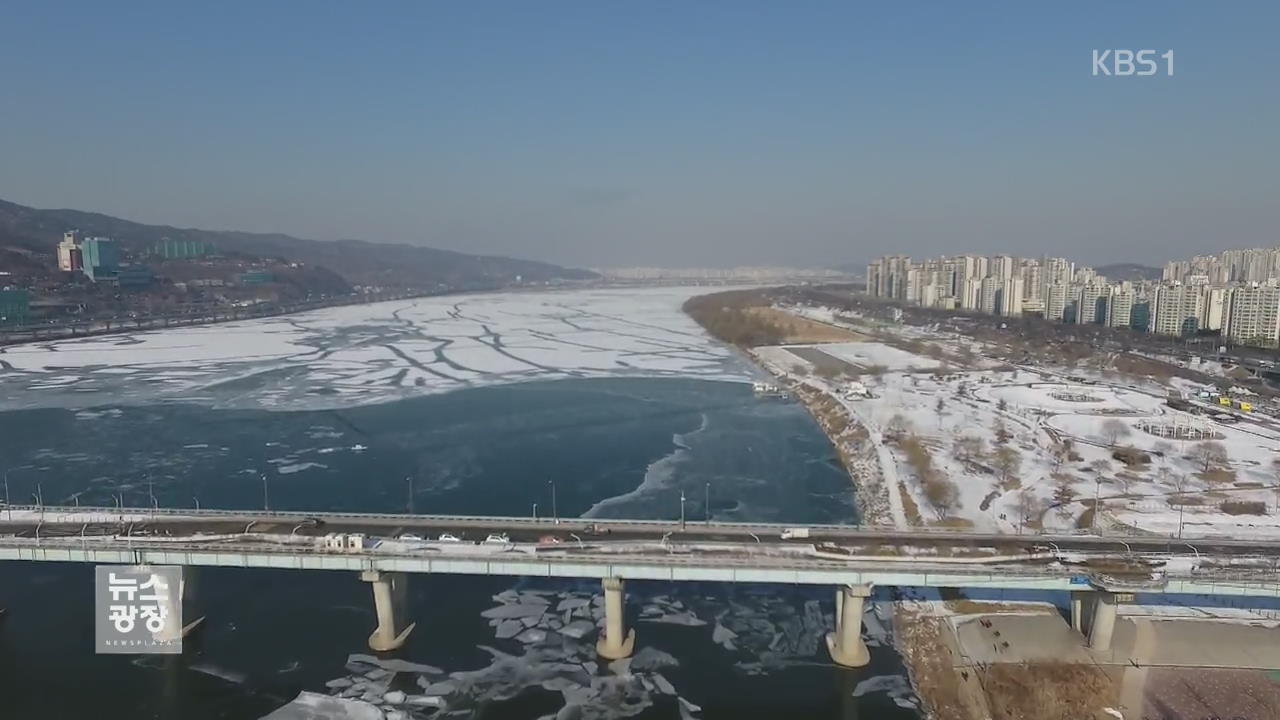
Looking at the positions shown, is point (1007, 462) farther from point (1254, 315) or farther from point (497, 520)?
point (1254, 315)

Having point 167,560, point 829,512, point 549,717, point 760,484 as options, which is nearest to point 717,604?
point 549,717

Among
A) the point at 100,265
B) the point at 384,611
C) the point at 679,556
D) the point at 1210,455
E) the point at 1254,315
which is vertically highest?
the point at 100,265

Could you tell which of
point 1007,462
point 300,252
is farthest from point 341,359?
point 300,252

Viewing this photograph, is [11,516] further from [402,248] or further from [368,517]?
[402,248]

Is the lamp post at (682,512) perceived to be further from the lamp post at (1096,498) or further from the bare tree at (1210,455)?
the bare tree at (1210,455)

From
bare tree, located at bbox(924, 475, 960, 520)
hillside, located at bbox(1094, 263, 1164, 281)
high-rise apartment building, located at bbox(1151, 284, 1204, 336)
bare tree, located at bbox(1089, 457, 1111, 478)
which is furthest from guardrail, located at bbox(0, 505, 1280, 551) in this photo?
hillside, located at bbox(1094, 263, 1164, 281)

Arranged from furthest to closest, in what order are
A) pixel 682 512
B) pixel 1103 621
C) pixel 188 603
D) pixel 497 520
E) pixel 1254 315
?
pixel 1254 315 < pixel 682 512 < pixel 497 520 < pixel 188 603 < pixel 1103 621

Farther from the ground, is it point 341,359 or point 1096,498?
point 1096,498
